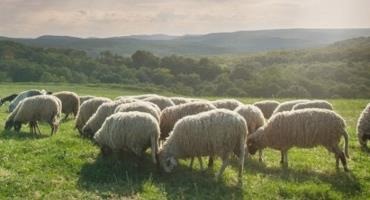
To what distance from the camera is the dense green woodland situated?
283 ft

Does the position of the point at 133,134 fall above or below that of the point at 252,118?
above

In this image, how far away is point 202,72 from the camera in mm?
117938

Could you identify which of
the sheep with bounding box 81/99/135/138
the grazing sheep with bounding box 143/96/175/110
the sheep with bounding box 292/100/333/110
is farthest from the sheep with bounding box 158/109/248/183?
the sheep with bounding box 292/100/333/110

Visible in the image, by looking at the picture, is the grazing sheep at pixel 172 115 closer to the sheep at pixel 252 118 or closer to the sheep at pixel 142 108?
the sheep at pixel 142 108

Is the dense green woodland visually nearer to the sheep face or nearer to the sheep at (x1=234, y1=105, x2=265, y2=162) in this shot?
the sheep at (x1=234, y1=105, x2=265, y2=162)

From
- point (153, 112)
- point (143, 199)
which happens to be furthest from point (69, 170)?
point (153, 112)

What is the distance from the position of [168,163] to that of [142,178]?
0.95 m

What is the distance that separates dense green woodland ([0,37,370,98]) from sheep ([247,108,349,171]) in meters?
60.6

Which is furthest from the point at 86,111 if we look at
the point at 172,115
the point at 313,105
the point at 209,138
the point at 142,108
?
the point at 313,105

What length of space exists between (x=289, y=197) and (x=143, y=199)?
3.90 meters

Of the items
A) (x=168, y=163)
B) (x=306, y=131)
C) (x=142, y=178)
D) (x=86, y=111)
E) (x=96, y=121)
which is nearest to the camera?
(x=142, y=178)

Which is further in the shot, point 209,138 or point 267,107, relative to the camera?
point 267,107

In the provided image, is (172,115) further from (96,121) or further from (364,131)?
(364,131)

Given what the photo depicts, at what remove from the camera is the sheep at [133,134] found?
15.4m
